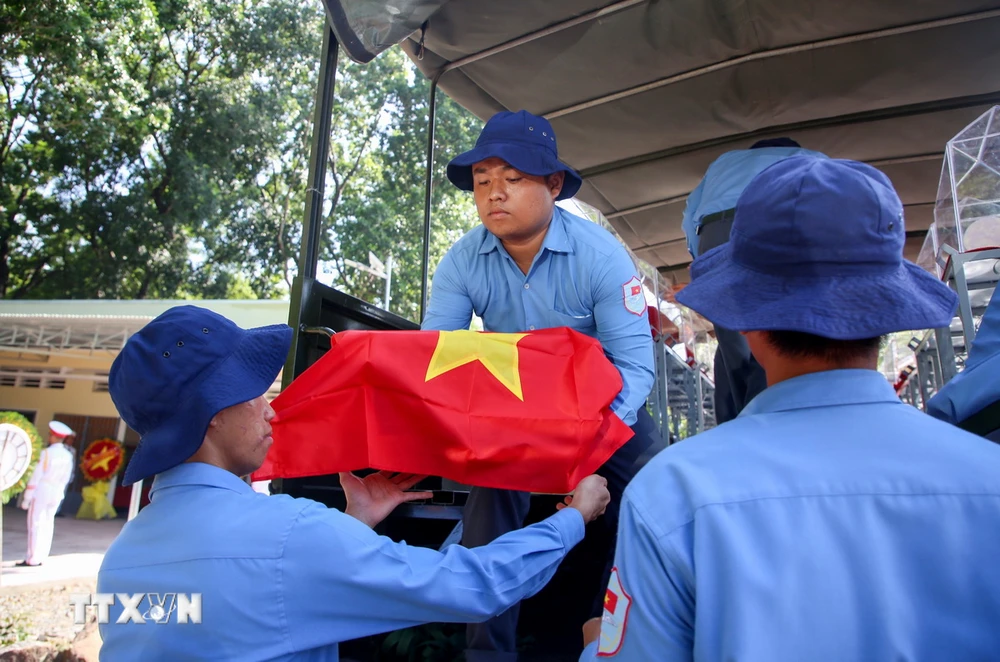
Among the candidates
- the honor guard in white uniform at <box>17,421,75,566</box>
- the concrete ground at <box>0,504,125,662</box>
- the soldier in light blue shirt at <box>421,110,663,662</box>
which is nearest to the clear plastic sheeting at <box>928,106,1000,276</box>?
the soldier in light blue shirt at <box>421,110,663,662</box>

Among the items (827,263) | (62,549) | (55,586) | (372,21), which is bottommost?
(62,549)

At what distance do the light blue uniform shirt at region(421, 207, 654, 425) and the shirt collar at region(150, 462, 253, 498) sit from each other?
135cm

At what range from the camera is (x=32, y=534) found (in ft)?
34.0

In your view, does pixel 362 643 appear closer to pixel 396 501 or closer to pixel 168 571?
pixel 396 501

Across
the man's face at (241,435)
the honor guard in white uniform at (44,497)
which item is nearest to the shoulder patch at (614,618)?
the man's face at (241,435)

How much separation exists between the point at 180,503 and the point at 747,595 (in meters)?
1.15

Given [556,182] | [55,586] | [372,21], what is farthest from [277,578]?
[55,586]

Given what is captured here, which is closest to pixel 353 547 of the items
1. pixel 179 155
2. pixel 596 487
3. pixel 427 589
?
pixel 427 589

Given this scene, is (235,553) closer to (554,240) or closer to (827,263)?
(827,263)

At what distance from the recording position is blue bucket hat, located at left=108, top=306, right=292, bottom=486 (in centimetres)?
156

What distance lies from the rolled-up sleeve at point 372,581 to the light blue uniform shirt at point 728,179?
84.6 inches

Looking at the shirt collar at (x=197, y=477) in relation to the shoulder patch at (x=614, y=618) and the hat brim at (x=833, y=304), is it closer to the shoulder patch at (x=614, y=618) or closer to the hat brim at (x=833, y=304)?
the shoulder patch at (x=614, y=618)

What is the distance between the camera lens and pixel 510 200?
2898 mm

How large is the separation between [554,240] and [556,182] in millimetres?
300
